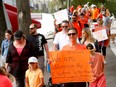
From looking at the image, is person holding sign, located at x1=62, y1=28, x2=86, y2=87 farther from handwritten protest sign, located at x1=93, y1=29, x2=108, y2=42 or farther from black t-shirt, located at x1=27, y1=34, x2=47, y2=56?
handwritten protest sign, located at x1=93, y1=29, x2=108, y2=42

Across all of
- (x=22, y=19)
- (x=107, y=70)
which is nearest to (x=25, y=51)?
(x=22, y=19)

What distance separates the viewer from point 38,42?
326 inches

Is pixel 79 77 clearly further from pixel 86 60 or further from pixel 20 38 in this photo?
pixel 20 38

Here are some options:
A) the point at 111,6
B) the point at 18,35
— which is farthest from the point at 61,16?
the point at 111,6

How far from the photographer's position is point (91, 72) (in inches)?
264

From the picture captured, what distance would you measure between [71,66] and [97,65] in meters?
0.63

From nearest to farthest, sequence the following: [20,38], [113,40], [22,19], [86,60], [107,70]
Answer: [86,60] < [20,38] < [22,19] < [107,70] < [113,40]

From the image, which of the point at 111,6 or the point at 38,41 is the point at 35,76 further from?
the point at 111,6

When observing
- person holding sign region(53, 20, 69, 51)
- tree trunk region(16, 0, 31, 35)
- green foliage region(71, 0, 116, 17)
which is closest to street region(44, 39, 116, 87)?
tree trunk region(16, 0, 31, 35)

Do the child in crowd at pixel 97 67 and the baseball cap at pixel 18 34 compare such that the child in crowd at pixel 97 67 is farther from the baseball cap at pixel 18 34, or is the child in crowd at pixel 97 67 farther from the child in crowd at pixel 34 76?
the baseball cap at pixel 18 34

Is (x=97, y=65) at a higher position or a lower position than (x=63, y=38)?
lower

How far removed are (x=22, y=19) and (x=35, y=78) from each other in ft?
13.1

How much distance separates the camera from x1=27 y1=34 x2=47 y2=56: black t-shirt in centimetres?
820

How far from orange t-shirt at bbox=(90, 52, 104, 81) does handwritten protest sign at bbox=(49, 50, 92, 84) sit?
16.0 inches
